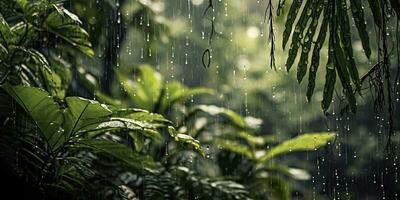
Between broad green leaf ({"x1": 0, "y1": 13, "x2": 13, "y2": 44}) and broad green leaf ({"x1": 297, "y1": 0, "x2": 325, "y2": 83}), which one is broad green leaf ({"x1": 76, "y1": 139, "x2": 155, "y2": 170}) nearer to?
broad green leaf ({"x1": 0, "y1": 13, "x2": 13, "y2": 44})

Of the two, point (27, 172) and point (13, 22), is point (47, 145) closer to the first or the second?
point (27, 172)

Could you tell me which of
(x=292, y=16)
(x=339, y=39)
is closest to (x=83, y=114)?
(x=292, y=16)

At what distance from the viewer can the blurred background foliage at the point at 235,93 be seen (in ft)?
12.3

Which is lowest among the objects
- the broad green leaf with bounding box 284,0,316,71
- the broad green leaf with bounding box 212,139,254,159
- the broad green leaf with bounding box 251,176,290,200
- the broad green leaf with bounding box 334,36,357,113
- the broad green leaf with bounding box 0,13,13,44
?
the broad green leaf with bounding box 251,176,290,200

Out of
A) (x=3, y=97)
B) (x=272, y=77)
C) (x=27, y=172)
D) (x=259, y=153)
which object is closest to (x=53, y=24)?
(x=3, y=97)

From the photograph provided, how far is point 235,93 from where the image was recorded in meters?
6.71

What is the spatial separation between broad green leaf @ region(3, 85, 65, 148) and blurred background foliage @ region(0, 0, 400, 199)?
118cm

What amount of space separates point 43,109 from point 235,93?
4682 mm

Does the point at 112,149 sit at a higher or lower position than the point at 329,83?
lower

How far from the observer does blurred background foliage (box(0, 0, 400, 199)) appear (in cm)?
375

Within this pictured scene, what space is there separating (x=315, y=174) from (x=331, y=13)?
500cm

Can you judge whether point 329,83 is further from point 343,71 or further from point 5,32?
point 5,32

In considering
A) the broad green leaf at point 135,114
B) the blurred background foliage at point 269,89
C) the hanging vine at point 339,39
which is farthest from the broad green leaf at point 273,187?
the blurred background foliage at point 269,89

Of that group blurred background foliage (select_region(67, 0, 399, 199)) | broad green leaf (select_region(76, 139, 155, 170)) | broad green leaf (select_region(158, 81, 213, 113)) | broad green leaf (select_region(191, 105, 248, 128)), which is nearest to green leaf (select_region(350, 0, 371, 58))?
broad green leaf (select_region(76, 139, 155, 170))
